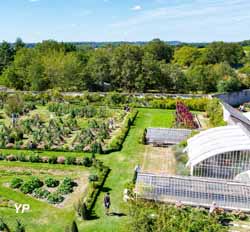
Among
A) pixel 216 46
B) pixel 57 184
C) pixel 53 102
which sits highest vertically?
pixel 216 46

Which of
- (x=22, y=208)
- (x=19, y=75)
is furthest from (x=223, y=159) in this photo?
(x=19, y=75)

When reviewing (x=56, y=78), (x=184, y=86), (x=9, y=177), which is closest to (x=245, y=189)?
(x=9, y=177)

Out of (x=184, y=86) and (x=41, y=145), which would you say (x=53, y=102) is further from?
(x=184, y=86)

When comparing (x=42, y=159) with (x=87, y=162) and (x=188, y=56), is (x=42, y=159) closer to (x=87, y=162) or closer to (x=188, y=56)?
(x=87, y=162)

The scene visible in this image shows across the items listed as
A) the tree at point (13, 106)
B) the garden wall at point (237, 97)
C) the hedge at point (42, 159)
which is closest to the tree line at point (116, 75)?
the garden wall at point (237, 97)

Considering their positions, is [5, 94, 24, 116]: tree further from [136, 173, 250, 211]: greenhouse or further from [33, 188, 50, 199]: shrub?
[136, 173, 250, 211]: greenhouse
